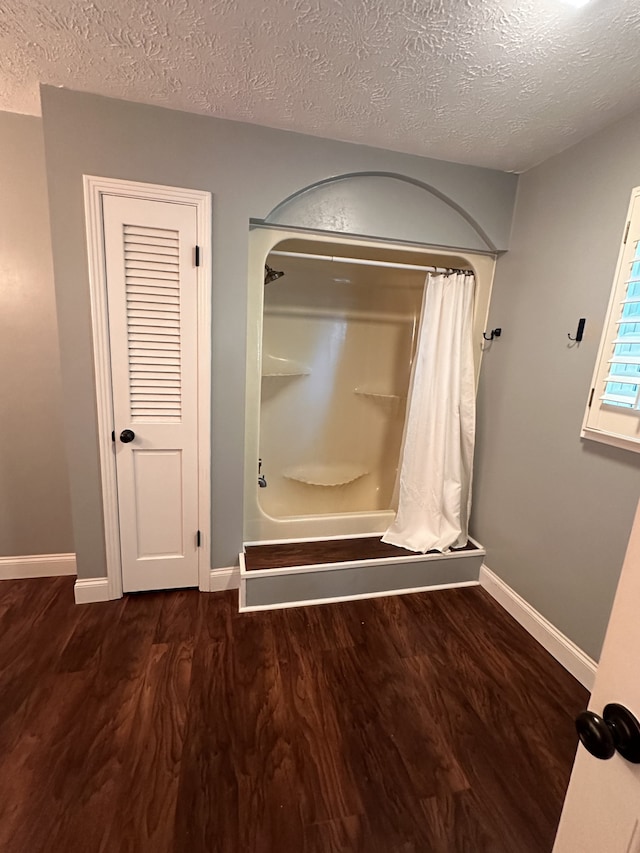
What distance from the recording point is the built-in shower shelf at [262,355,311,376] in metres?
2.75

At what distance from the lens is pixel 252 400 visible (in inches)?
83.4

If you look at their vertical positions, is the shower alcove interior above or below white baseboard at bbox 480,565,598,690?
above

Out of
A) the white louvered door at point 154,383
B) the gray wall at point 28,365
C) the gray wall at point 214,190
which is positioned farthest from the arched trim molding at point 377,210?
the gray wall at point 28,365

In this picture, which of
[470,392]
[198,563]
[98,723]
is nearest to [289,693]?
[98,723]

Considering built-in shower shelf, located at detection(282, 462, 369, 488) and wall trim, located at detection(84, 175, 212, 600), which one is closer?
wall trim, located at detection(84, 175, 212, 600)

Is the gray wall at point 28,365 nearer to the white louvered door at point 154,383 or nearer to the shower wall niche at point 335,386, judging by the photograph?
the white louvered door at point 154,383

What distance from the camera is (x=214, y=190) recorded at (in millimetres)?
1751

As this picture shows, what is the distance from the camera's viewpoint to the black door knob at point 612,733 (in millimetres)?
494

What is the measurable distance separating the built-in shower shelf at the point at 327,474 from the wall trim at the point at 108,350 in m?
1.01

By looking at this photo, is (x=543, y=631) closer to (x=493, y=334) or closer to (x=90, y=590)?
(x=493, y=334)

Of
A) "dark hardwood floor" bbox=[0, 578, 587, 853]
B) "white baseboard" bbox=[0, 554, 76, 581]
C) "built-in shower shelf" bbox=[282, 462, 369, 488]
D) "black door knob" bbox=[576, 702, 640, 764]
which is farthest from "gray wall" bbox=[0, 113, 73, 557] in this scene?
"black door knob" bbox=[576, 702, 640, 764]

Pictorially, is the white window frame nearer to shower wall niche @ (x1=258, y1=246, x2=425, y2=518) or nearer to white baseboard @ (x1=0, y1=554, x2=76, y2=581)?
shower wall niche @ (x1=258, y1=246, x2=425, y2=518)

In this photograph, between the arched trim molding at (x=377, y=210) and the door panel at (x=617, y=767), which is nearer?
the door panel at (x=617, y=767)

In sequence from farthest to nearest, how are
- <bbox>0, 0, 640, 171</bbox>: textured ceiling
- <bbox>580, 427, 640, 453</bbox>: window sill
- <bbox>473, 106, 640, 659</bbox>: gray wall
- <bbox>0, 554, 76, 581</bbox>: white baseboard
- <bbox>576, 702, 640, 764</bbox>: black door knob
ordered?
<bbox>0, 554, 76, 581</bbox>: white baseboard → <bbox>473, 106, 640, 659</bbox>: gray wall → <bbox>580, 427, 640, 453</bbox>: window sill → <bbox>0, 0, 640, 171</bbox>: textured ceiling → <bbox>576, 702, 640, 764</bbox>: black door knob
